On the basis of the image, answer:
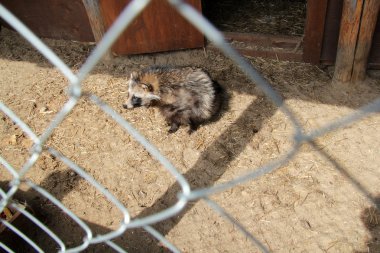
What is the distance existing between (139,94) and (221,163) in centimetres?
109

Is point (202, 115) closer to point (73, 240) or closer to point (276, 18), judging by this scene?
point (73, 240)

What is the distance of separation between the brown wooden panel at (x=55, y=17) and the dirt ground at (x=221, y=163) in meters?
0.67

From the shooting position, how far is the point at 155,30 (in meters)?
4.48

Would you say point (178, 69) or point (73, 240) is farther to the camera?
point (178, 69)

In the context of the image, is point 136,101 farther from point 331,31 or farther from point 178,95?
point 331,31

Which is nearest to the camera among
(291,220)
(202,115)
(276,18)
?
(291,220)

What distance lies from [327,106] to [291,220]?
1.38 meters

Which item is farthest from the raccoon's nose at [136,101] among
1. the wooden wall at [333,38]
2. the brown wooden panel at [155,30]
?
the wooden wall at [333,38]

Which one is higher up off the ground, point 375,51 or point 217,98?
point 375,51

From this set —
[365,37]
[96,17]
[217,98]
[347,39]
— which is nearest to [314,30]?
[347,39]

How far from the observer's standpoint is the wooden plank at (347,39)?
3.42 m

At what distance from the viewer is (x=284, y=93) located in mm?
4051

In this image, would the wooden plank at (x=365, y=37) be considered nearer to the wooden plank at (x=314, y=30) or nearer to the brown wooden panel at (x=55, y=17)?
the wooden plank at (x=314, y=30)

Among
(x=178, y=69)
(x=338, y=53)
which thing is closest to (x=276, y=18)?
(x=338, y=53)
